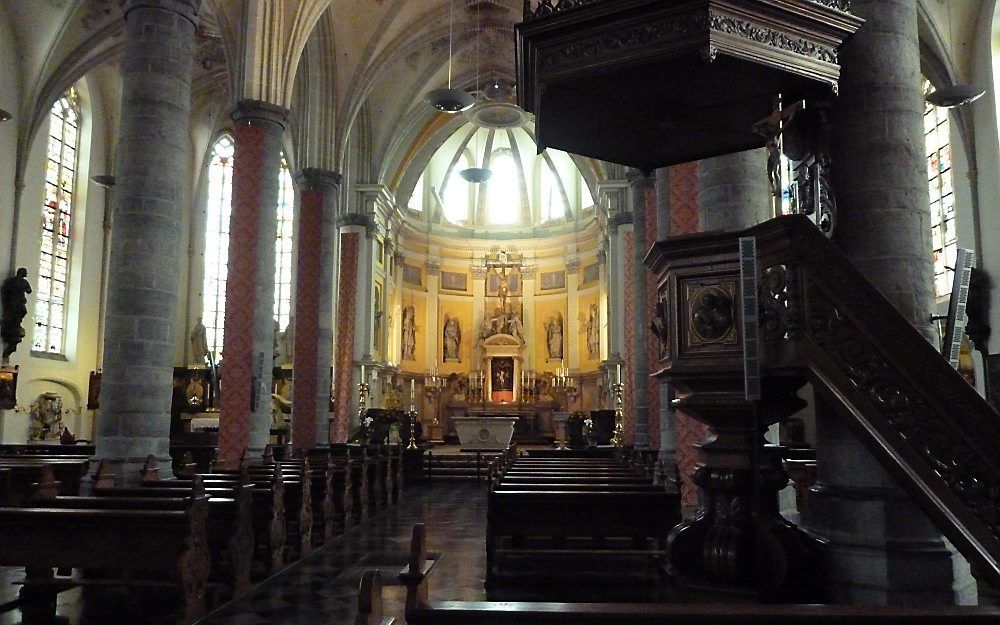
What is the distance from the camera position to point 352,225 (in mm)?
22844

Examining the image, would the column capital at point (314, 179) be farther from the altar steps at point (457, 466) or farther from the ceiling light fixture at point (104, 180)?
the altar steps at point (457, 466)

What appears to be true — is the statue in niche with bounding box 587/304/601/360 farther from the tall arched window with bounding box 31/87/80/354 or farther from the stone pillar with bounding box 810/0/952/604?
the stone pillar with bounding box 810/0/952/604

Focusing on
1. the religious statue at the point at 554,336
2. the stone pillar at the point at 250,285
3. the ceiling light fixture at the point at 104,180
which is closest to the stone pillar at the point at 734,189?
the stone pillar at the point at 250,285

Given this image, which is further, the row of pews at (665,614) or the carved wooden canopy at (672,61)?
the carved wooden canopy at (672,61)

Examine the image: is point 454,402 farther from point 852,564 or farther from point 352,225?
point 852,564

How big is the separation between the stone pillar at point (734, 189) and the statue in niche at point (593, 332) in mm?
22538

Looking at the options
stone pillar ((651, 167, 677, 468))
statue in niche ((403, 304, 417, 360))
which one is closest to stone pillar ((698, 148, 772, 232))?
stone pillar ((651, 167, 677, 468))

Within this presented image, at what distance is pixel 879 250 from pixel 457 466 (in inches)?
582

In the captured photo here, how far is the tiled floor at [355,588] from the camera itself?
5324 millimetres

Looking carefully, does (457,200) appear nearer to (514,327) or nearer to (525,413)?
(514,327)

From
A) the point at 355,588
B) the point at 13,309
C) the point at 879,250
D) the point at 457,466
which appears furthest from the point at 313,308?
the point at 879,250

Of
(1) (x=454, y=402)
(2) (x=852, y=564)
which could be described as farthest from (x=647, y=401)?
(1) (x=454, y=402)

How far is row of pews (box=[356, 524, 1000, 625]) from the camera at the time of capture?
2357 mm

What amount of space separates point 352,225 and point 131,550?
1809 cm
